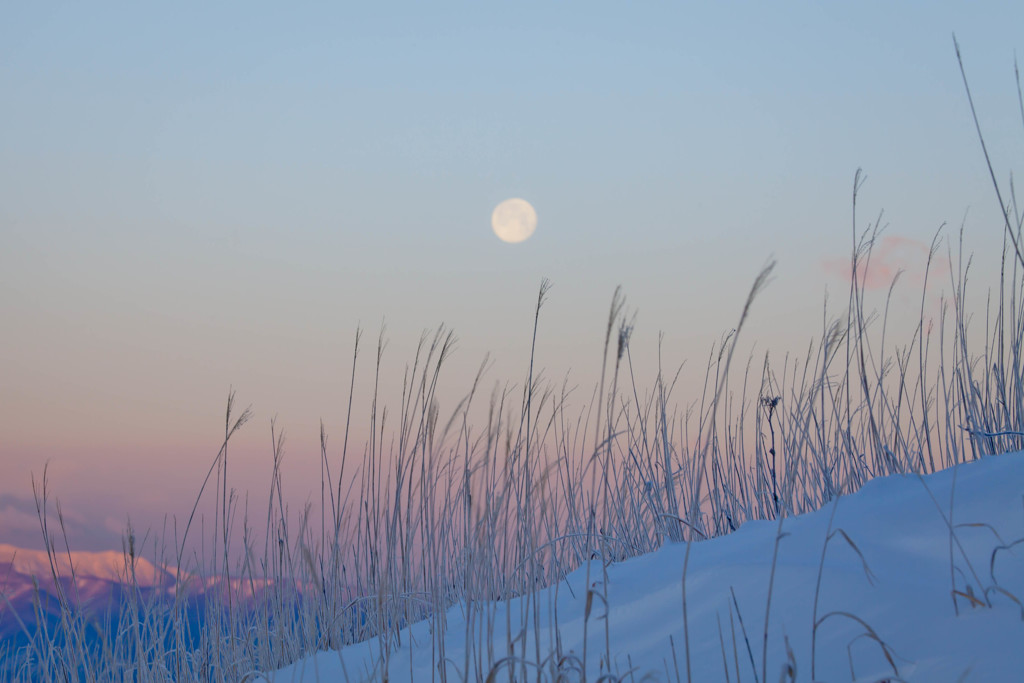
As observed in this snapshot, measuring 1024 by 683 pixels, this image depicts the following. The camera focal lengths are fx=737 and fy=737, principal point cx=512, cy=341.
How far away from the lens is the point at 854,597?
5.04 ft

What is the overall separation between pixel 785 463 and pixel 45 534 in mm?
2954

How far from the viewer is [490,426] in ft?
5.20

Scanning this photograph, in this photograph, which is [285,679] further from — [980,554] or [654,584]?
[980,554]

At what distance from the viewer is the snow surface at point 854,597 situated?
1354 mm

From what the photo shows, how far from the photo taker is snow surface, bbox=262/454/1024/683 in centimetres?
135

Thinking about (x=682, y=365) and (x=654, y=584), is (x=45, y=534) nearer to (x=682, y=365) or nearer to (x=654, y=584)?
(x=654, y=584)

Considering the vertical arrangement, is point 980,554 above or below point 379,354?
below

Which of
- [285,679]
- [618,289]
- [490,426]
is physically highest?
[618,289]

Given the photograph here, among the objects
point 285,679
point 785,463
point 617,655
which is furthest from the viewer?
point 785,463

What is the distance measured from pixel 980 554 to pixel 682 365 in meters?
2.15

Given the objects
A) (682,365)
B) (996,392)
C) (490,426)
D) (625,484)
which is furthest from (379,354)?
(996,392)

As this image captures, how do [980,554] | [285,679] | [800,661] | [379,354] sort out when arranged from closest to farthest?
[800,661] < [980,554] < [379,354] < [285,679]

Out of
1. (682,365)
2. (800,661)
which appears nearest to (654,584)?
(800,661)

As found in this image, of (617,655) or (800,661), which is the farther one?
(617,655)
